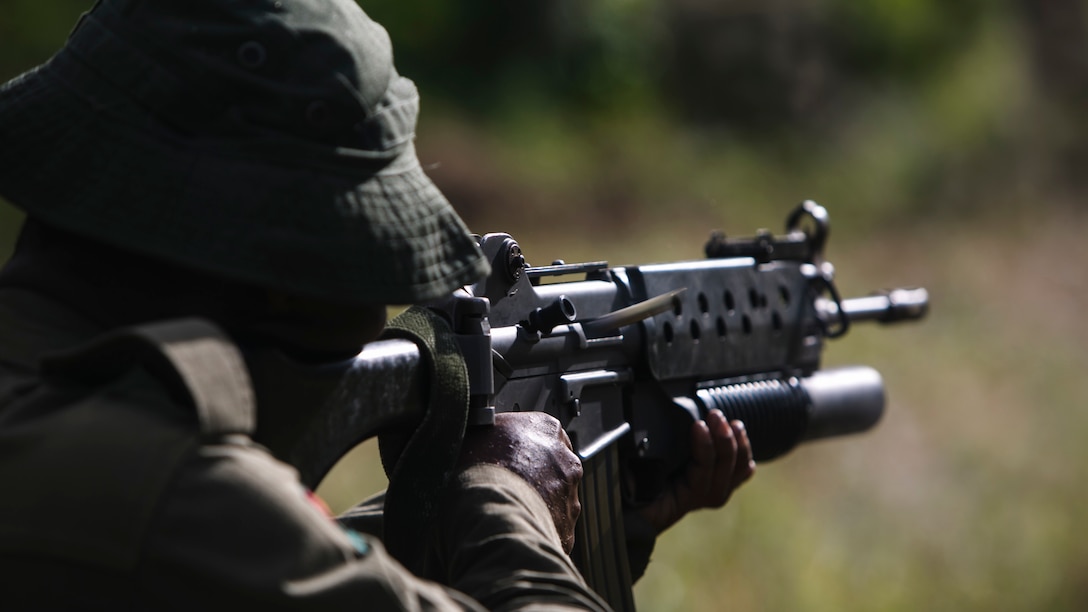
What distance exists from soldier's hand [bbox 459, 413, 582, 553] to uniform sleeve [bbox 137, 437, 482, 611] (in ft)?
1.90

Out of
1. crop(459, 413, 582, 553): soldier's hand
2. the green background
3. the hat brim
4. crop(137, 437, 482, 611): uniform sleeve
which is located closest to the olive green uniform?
crop(137, 437, 482, 611): uniform sleeve

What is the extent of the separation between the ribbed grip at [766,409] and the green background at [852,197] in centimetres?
235

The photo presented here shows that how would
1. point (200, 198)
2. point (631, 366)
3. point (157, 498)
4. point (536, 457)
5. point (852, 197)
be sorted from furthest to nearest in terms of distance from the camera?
1. point (852, 197)
2. point (631, 366)
3. point (536, 457)
4. point (200, 198)
5. point (157, 498)

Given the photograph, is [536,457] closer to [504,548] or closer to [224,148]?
[504,548]

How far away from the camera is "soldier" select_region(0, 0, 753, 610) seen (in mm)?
1098

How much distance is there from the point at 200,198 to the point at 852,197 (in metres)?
9.39

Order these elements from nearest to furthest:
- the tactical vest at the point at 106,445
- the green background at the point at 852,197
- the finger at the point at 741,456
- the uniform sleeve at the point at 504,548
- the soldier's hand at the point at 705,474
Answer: the tactical vest at the point at 106,445
the uniform sleeve at the point at 504,548
the soldier's hand at the point at 705,474
the finger at the point at 741,456
the green background at the point at 852,197

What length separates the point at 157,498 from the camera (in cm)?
109

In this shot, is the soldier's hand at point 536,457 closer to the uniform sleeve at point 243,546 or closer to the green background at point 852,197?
the uniform sleeve at point 243,546

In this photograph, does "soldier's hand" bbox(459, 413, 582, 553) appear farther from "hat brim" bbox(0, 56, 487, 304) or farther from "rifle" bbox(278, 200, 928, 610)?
"hat brim" bbox(0, 56, 487, 304)

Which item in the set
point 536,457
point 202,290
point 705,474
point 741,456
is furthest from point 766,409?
point 202,290

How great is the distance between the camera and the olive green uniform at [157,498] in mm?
1087

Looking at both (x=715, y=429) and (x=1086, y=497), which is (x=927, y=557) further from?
(x=715, y=429)

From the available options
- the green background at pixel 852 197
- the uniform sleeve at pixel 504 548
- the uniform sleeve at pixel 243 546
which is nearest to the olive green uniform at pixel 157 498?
the uniform sleeve at pixel 243 546
